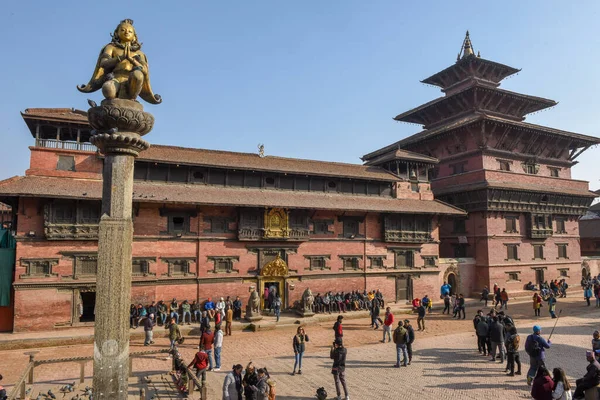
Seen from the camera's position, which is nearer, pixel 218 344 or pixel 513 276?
pixel 218 344

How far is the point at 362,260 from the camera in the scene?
93.2 ft

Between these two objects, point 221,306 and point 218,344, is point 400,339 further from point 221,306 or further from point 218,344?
point 221,306

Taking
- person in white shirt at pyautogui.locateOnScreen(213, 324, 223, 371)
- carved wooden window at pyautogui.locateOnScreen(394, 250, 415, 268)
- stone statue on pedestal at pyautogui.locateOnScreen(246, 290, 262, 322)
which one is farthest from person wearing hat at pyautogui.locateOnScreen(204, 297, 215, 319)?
carved wooden window at pyautogui.locateOnScreen(394, 250, 415, 268)

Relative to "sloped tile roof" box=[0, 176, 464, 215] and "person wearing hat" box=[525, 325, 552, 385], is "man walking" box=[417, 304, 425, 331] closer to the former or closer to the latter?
"sloped tile roof" box=[0, 176, 464, 215]

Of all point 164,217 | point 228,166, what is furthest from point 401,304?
point 164,217

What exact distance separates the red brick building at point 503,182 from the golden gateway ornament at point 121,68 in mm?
27753

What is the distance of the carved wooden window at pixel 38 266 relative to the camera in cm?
1966

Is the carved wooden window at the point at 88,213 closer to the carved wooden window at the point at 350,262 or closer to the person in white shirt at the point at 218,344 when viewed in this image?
the person in white shirt at the point at 218,344

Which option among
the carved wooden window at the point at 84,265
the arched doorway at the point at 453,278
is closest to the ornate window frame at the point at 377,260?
the arched doorway at the point at 453,278

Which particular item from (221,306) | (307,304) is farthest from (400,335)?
(221,306)

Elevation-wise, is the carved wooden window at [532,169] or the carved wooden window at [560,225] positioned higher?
the carved wooden window at [532,169]

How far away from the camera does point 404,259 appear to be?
98.8 ft

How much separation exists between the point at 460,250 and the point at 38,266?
32.4 m

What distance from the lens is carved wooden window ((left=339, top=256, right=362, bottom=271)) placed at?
91.2 ft
